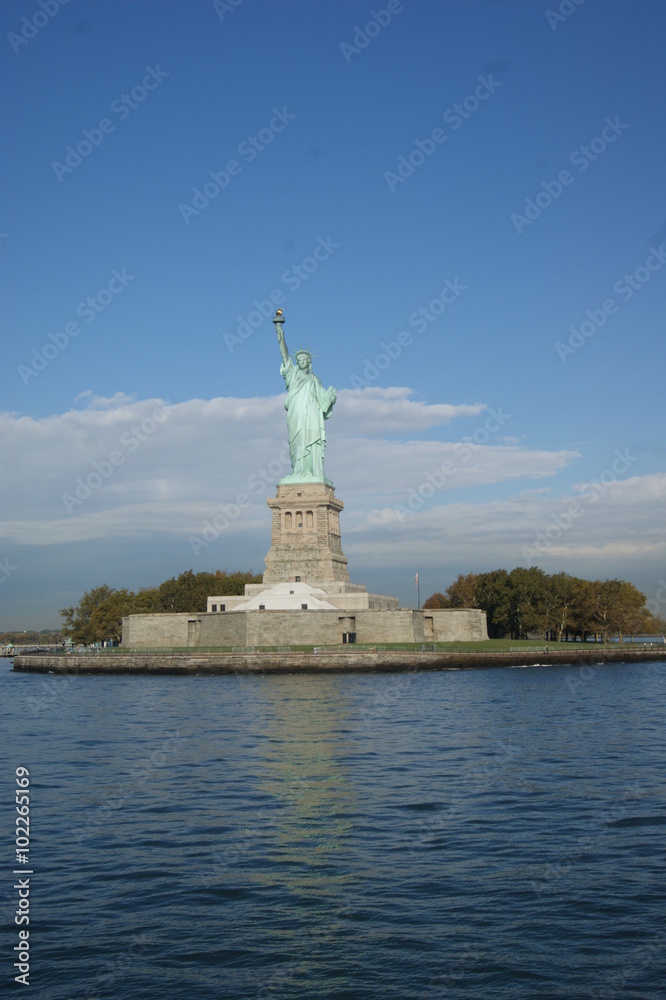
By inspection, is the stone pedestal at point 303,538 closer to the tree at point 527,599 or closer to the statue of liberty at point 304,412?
the statue of liberty at point 304,412

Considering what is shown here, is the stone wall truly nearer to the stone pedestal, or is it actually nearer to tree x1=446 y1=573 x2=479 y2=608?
the stone pedestal

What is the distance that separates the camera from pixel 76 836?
1700cm

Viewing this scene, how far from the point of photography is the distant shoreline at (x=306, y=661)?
2334 inches

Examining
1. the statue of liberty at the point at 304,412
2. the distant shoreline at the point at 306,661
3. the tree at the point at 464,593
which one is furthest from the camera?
the tree at the point at 464,593

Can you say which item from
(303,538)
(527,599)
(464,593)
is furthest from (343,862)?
(464,593)

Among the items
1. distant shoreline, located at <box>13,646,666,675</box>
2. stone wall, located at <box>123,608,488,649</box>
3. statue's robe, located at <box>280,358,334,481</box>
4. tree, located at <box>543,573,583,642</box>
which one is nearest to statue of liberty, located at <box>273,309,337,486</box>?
statue's robe, located at <box>280,358,334,481</box>

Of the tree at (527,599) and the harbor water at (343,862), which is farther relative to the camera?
the tree at (527,599)

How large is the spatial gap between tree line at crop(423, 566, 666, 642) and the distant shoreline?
1728 cm

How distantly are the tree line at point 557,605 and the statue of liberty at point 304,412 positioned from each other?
941 inches

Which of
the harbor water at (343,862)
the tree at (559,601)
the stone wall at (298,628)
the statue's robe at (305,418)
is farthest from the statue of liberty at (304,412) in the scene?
the harbor water at (343,862)

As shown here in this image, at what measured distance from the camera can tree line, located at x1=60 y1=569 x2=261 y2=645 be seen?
9644 centimetres

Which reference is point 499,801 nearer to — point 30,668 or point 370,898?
point 370,898

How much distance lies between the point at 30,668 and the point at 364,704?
4573cm

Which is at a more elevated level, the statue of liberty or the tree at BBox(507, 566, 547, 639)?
the statue of liberty
